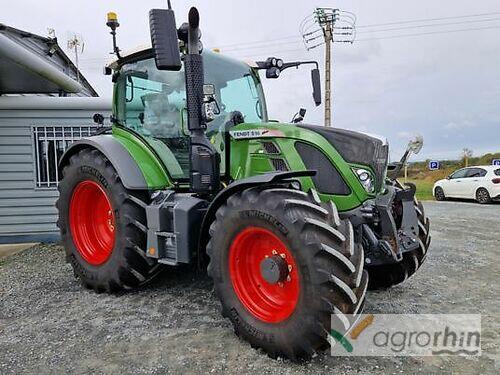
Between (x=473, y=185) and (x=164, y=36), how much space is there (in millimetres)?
14946

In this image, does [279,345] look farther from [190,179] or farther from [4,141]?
[4,141]

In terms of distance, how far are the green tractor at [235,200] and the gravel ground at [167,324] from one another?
0.23m

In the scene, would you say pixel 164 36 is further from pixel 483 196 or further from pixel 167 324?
pixel 483 196

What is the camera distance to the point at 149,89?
461cm

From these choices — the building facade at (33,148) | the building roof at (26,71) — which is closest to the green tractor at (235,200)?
the building roof at (26,71)

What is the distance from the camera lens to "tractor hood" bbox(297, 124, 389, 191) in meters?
3.56

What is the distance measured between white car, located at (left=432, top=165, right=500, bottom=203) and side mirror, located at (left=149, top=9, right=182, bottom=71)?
1439cm

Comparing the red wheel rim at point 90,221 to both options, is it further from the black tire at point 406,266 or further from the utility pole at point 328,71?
the utility pole at point 328,71

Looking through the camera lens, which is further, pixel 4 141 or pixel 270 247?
pixel 4 141

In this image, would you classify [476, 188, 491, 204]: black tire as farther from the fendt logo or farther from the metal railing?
Result: the fendt logo

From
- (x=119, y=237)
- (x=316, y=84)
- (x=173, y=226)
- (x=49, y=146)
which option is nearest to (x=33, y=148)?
(x=49, y=146)

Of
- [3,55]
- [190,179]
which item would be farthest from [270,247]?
[3,55]

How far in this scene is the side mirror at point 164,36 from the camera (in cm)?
321

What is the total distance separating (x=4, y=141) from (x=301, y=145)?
19.6ft
